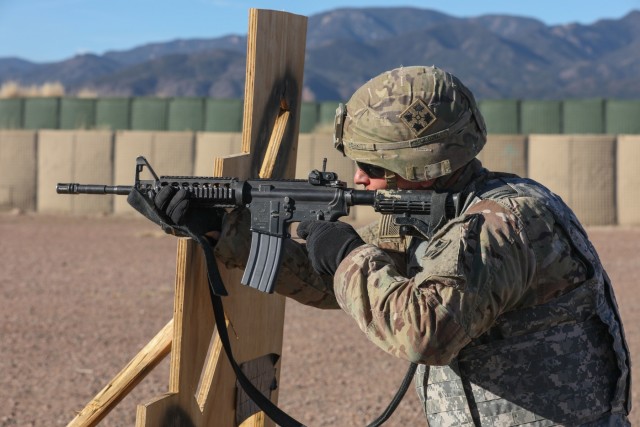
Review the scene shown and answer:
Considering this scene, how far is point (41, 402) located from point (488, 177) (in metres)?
3.61

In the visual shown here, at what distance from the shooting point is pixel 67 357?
670 centimetres

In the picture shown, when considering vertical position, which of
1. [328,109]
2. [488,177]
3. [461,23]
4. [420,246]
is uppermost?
[461,23]

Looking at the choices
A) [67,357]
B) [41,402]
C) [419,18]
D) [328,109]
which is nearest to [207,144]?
[328,109]

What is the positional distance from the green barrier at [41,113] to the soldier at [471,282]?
48.8 feet

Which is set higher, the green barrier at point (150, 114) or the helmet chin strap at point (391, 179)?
the green barrier at point (150, 114)

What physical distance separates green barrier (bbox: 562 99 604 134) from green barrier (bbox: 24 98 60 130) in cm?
829

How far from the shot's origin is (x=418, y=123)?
109 inches

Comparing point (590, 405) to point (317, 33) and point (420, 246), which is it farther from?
point (317, 33)

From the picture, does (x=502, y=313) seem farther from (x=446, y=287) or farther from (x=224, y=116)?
(x=224, y=116)

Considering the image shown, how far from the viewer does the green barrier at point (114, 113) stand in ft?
56.2

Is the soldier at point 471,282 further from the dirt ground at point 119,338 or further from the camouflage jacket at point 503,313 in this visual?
the dirt ground at point 119,338

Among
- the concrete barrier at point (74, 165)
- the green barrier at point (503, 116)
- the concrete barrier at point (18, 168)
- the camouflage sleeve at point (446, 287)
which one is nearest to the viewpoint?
→ the camouflage sleeve at point (446, 287)

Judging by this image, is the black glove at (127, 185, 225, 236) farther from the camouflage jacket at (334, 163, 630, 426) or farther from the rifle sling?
the camouflage jacket at (334, 163, 630, 426)

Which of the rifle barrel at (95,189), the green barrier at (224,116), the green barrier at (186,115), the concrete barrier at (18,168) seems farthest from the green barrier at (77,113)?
the rifle barrel at (95,189)
